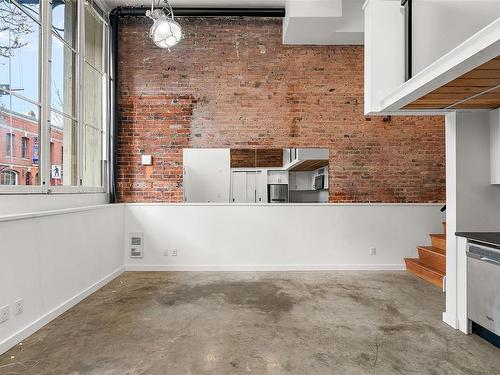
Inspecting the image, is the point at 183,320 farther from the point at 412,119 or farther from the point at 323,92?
the point at 412,119

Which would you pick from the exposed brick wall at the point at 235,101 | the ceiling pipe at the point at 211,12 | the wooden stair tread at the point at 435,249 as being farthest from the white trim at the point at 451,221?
the ceiling pipe at the point at 211,12

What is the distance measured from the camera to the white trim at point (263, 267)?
16.4 feet

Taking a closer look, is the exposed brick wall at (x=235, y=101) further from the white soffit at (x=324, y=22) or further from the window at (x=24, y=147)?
the window at (x=24, y=147)

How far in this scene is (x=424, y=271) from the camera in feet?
14.7

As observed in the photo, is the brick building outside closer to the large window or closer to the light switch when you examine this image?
the large window

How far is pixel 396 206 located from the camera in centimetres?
507

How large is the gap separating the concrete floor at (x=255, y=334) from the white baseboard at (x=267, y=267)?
2.44 feet

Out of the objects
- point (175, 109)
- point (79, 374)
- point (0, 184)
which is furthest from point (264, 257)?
point (0, 184)

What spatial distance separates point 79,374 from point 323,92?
4782 mm

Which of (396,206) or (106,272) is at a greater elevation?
(396,206)

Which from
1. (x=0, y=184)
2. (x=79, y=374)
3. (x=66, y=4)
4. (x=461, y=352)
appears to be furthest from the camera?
(x=66, y=4)

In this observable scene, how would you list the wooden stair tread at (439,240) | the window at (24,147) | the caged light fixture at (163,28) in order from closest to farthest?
the window at (24,147), the caged light fixture at (163,28), the wooden stair tread at (439,240)

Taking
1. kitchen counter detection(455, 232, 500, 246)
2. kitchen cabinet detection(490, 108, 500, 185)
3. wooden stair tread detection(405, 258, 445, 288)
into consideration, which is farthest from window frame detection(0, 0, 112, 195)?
wooden stair tread detection(405, 258, 445, 288)

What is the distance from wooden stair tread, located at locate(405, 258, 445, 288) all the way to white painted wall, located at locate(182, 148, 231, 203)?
9.94 feet
